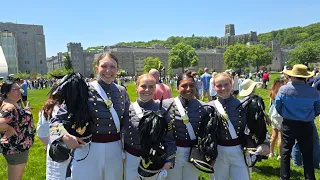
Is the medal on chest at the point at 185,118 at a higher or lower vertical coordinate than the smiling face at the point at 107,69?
lower

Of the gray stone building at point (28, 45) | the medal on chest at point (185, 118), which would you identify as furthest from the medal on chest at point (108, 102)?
the gray stone building at point (28, 45)

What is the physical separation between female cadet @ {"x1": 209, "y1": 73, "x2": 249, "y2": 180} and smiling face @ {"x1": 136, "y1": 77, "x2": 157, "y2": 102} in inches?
40.5

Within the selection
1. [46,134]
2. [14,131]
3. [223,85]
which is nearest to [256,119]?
[223,85]

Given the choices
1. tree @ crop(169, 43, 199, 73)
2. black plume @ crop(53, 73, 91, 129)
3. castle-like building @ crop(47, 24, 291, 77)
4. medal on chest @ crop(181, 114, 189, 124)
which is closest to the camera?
black plume @ crop(53, 73, 91, 129)

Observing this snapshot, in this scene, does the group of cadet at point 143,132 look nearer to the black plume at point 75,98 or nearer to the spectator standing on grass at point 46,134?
the black plume at point 75,98

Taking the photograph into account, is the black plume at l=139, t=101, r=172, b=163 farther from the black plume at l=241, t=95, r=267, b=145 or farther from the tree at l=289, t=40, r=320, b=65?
the tree at l=289, t=40, r=320, b=65

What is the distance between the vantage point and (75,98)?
3303 millimetres

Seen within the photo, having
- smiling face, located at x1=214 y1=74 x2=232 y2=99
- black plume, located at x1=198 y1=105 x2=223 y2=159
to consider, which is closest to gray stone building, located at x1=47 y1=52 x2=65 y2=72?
smiling face, located at x1=214 y1=74 x2=232 y2=99

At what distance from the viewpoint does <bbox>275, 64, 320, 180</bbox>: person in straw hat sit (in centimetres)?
561

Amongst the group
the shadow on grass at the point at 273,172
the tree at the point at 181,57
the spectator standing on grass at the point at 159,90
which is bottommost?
the shadow on grass at the point at 273,172

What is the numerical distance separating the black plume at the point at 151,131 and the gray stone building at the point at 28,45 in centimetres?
10896

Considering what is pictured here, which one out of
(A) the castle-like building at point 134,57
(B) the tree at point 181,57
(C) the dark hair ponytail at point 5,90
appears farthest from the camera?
(A) the castle-like building at point 134,57

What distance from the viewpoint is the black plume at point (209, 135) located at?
3.90 m

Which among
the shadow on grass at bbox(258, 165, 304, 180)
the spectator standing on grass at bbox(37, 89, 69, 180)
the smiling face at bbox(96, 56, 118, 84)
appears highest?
the smiling face at bbox(96, 56, 118, 84)
